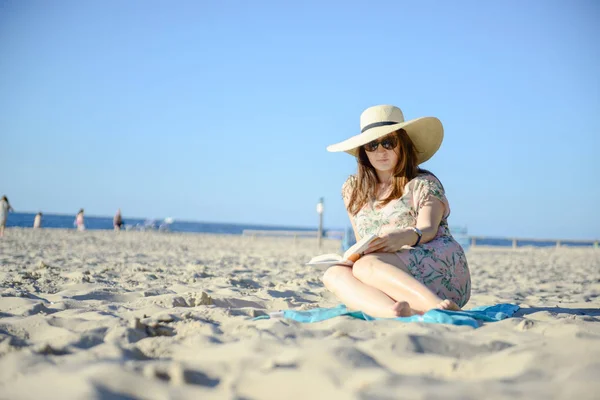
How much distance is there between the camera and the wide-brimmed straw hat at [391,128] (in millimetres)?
3066

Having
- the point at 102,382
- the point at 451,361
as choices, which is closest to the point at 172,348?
the point at 102,382

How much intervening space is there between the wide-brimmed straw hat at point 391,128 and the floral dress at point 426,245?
299 mm

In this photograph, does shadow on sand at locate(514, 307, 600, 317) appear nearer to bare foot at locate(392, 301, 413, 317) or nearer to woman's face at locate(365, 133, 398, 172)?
bare foot at locate(392, 301, 413, 317)

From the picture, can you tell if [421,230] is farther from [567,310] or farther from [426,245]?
[567,310]

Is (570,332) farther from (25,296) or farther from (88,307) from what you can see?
(25,296)

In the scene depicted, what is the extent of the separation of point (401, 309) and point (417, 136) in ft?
4.28

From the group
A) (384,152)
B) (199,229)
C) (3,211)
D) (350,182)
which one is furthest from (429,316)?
(199,229)

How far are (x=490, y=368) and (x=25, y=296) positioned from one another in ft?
10.1

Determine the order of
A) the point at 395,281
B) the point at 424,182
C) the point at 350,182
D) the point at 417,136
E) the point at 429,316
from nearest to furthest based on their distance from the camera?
the point at 429,316 < the point at 395,281 < the point at 424,182 < the point at 417,136 < the point at 350,182

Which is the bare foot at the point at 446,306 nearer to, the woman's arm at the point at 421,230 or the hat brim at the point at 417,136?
the woman's arm at the point at 421,230

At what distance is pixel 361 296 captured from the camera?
2.64 metres

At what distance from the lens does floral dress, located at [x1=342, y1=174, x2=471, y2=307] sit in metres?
2.84

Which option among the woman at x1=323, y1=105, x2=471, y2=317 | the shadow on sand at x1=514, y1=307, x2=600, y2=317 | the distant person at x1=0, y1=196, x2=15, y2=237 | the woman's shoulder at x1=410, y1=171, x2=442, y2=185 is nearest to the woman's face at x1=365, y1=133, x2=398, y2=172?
the woman at x1=323, y1=105, x2=471, y2=317

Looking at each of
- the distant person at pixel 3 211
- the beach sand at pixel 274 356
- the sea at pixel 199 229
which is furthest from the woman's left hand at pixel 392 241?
the distant person at pixel 3 211
